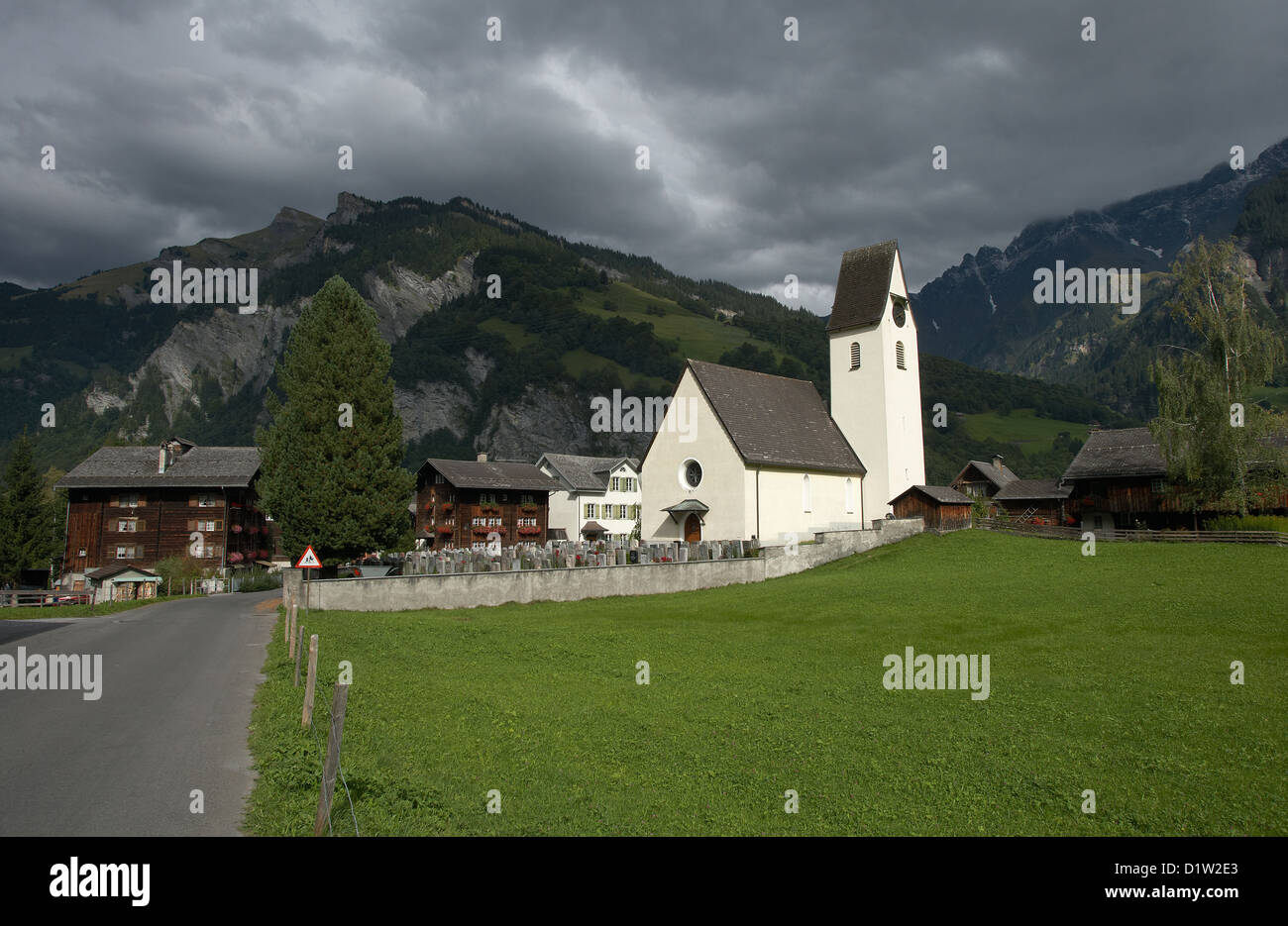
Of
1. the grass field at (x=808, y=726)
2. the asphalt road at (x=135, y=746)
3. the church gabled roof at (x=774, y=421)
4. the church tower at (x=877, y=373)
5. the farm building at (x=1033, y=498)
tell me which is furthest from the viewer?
the farm building at (x=1033, y=498)

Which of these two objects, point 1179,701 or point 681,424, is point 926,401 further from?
point 1179,701

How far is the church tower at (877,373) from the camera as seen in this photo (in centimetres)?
4516

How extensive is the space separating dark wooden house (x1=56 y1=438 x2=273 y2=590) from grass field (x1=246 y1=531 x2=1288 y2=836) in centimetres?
4818

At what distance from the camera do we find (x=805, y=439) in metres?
43.4

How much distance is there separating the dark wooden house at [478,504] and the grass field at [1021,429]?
110m

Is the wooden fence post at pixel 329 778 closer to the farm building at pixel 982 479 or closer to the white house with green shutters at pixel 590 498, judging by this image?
the white house with green shutters at pixel 590 498

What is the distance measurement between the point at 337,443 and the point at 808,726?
1232 inches

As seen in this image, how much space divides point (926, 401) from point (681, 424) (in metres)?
144

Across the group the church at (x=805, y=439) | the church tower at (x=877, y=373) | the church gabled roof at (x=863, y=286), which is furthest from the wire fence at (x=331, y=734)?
the church gabled roof at (x=863, y=286)

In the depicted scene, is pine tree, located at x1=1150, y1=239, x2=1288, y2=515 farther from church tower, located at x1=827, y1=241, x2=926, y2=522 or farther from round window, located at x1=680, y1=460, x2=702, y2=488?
round window, located at x1=680, y1=460, x2=702, y2=488

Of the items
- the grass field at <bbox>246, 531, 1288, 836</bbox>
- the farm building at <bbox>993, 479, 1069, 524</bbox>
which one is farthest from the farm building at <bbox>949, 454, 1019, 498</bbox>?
the grass field at <bbox>246, 531, 1288, 836</bbox>

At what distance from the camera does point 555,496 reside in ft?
265

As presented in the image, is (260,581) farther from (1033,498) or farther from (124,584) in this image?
(1033,498)
